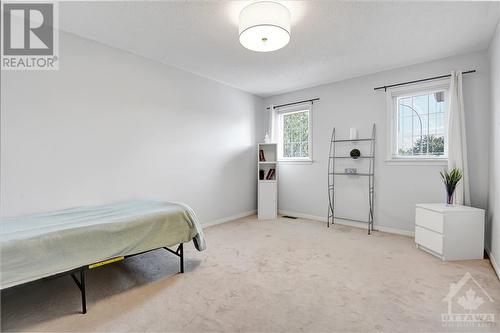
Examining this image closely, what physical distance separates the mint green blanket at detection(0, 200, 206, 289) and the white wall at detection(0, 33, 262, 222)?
1.42ft

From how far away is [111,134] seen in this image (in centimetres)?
302

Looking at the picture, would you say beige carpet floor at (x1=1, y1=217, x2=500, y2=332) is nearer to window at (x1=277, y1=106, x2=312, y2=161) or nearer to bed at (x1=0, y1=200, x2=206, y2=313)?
bed at (x1=0, y1=200, x2=206, y2=313)

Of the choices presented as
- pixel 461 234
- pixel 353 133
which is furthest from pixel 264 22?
pixel 461 234

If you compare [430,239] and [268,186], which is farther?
[268,186]

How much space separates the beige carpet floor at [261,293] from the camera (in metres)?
1.68

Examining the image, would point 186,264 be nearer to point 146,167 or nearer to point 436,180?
point 146,167

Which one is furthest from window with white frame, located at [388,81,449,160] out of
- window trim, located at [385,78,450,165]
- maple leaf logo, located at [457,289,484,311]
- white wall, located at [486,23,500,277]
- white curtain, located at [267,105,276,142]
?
white curtain, located at [267,105,276,142]

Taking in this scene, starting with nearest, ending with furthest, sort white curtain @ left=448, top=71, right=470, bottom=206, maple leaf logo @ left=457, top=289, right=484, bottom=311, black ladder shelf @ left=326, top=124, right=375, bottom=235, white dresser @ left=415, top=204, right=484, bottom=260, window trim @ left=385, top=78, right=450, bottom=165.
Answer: maple leaf logo @ left=457, top=289, right=484, bottom=311, white dresser @ left=415, top=204, right=484, bottom=260, white curtain @ left=448, top=71, right=470, bottom=206, window trim @ left=385, top=78, right=450, bottom=165, black ladder shelf @ left=326, top=124, right=375, bottom=235

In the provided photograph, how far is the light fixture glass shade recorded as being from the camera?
2.06m

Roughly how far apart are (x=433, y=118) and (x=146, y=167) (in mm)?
4279

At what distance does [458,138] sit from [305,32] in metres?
2.43

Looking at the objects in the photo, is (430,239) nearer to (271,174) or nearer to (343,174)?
(343,174)

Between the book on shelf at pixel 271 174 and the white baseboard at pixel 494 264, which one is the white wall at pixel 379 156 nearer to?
the book on shelf at pixel 271 174

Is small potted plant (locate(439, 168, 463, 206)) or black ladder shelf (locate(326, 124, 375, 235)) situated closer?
small potted plant (locate(439, 168, 463, 206))
